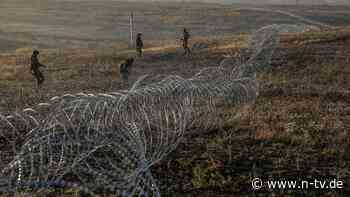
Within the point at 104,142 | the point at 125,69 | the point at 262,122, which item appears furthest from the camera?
the point at 125,69

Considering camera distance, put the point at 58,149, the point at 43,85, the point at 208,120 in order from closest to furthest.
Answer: the point at 58,149 < the point at 208,120 < the point at 43,85

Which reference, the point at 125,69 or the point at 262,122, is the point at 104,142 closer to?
the point at 262,122

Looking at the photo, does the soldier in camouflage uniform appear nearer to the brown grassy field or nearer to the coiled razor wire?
the brown grassy field

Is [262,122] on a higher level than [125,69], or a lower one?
lower

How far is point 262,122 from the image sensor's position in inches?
623

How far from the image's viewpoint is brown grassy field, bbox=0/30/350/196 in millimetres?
11273

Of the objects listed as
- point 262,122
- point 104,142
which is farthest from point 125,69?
point 104,142

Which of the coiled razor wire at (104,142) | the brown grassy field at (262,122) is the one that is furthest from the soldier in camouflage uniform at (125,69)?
the coiled razor wire at (104,142)

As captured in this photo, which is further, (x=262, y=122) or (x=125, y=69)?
(x=125, y=69)

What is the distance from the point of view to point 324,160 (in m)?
12.2

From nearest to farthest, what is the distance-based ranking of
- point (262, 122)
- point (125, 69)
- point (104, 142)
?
1. point (104, 142)
2. point (262, 122)
3. point (125, 69)

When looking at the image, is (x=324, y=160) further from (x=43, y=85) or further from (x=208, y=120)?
(x=43, y=85)

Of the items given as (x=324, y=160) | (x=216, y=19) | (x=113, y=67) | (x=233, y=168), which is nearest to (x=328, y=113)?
(x=324, y=160)

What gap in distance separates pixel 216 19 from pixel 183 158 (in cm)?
7044
